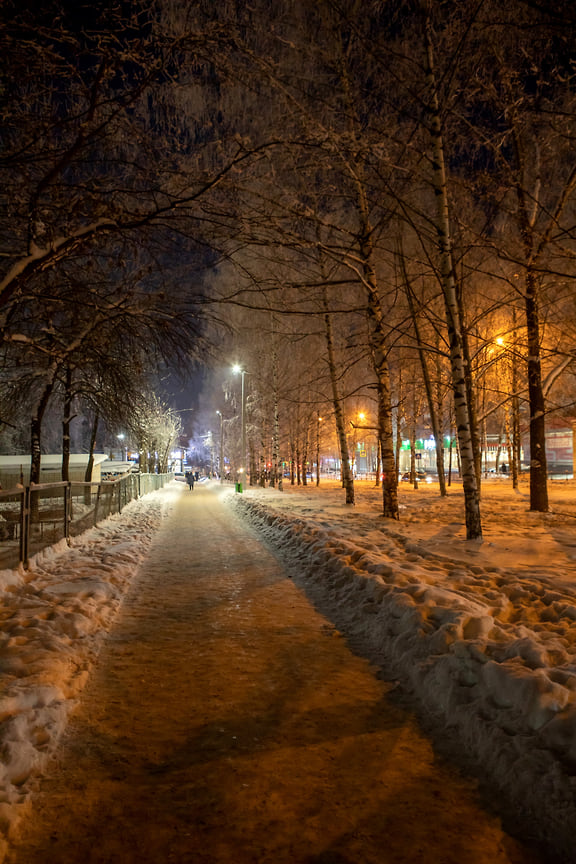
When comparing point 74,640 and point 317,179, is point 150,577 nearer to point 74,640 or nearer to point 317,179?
point 74,640

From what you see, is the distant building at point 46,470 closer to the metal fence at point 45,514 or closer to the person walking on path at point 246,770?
the metal fence at point 45,514

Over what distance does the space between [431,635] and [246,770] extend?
220 centimetres

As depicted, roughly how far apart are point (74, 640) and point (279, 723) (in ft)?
8.26

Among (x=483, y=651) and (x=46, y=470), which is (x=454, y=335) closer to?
(x=483, y=651)

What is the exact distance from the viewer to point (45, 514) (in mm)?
9633

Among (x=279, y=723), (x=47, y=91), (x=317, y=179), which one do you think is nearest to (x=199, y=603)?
(x=279, y=723)

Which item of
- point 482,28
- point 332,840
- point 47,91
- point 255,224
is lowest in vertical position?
point 332,840

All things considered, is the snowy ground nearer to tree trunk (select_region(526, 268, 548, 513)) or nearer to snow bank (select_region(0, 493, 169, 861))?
snow bank (select_region(0, 493, 169, 861))

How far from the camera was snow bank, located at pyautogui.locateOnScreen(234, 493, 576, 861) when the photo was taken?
2854 mm

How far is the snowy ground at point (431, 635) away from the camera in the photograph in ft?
9.65

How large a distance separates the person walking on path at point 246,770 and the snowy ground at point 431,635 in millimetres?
234

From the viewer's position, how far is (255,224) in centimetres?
746

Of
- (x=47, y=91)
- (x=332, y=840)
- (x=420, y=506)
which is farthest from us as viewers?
(x=420, y=506)

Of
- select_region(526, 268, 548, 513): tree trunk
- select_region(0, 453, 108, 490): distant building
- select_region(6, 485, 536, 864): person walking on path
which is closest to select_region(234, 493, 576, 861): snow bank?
select_region(6, 485, 536, 864): person walking on path
